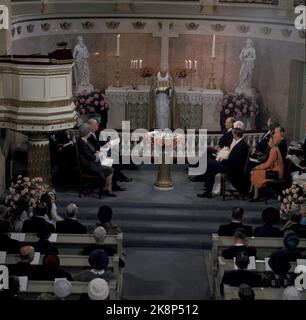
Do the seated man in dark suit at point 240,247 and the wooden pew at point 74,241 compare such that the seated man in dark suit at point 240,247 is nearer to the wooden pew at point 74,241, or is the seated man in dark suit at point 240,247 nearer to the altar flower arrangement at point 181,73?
the wooden pew at point 74,241

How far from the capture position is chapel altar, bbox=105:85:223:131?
18172 mm

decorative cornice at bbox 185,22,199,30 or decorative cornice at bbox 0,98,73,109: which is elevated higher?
decorative cornice at bbox 185,22,199,30

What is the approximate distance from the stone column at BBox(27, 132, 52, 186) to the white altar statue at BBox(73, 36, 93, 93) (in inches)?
186

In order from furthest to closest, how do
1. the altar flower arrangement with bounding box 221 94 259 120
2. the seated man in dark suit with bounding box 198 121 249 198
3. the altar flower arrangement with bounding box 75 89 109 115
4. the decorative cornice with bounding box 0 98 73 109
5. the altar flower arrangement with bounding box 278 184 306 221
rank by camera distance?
the altar flower arrangement with bounding box 221 94 259 120, the altar flower arrangement with bounding box 75 89 109 115, the seated man in dark suit with bounding box 198 121 249 198, the decorative cornice with bounding box 0 98 73 109, the altar flower arrangement with bounding box 278 184 306 221

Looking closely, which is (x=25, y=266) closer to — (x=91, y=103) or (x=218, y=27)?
(x=91, y=103)

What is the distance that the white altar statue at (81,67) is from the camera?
17938 mm

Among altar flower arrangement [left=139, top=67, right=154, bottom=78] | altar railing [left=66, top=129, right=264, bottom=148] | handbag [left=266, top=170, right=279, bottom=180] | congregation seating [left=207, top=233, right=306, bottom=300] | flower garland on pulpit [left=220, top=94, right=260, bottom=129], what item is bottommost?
congregation seating [left=207, top=233, right=306, bottom=300]

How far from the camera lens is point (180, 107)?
1828cm

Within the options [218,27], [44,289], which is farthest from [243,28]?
[44,289]

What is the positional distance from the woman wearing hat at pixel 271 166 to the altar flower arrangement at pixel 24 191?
3.51 metres

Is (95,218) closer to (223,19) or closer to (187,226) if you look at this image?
(187,226)

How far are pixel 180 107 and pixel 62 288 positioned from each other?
405 inches

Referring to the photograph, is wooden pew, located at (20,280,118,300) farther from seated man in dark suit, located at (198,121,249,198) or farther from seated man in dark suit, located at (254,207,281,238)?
seated man in dark suit, located at (198,121,249,198)

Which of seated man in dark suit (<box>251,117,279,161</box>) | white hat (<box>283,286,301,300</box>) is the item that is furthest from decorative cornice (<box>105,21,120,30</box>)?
white hat (<box>283,286,301,300</box>)
